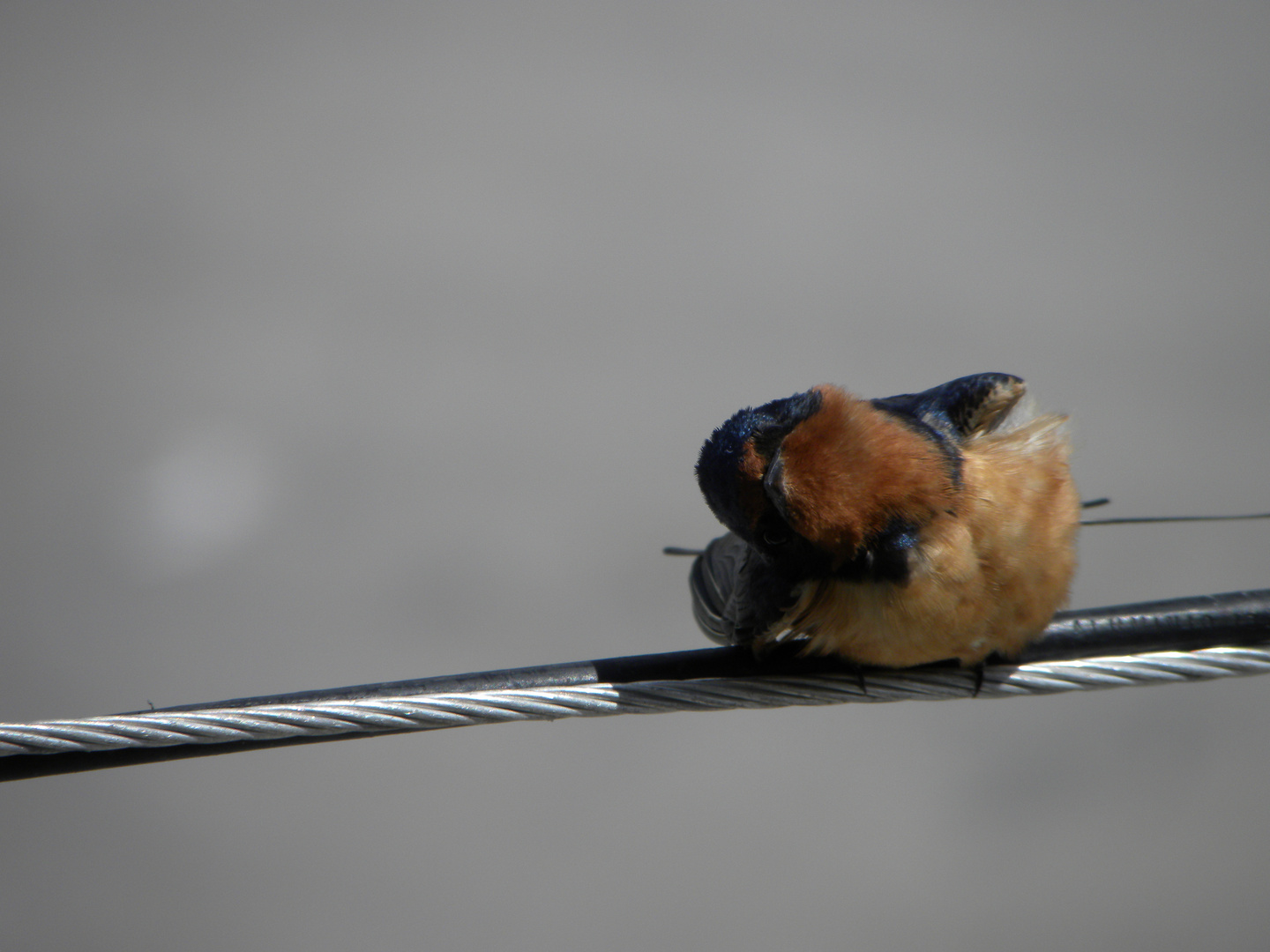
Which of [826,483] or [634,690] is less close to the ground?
[826,483]

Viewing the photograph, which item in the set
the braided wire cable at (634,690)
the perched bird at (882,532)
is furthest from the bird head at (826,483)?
the braided wire cable at (634,690)

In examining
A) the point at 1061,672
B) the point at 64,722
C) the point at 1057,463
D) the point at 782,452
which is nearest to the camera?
the point at 64,722

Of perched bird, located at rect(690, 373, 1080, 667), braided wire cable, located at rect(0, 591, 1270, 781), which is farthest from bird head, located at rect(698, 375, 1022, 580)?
braided wire cable, located at rect(0, 591, 1270, 781)

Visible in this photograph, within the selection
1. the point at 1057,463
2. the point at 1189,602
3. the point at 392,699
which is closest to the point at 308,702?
the point at 392,699

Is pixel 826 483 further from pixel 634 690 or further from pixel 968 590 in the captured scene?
pixel 634 690

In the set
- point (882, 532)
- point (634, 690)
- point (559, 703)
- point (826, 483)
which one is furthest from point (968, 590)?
point (559, 703)

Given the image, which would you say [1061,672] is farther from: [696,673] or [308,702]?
[308,702]
